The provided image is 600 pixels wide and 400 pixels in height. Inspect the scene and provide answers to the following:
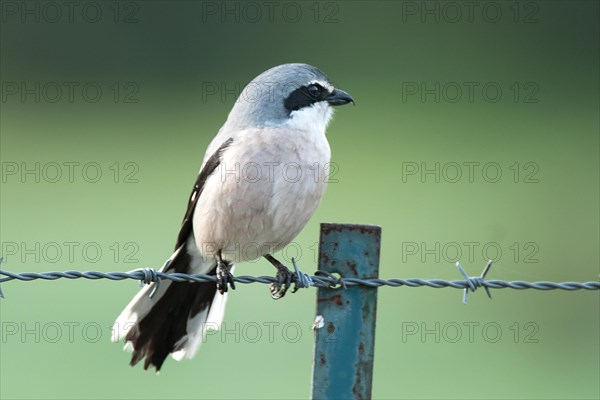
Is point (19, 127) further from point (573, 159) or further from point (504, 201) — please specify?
point (573, 159)

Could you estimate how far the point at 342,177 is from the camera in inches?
545

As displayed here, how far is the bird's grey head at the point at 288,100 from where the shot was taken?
554 centimetres

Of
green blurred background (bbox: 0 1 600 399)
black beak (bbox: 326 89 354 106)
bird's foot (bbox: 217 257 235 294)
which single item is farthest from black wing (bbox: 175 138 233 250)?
green blurred background (bbox: 0 1 600 399)

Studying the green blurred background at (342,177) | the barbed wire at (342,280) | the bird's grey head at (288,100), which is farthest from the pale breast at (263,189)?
the green blurred background at (342,177)

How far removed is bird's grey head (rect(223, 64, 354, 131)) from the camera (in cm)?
554

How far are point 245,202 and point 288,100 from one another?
0.72 meters

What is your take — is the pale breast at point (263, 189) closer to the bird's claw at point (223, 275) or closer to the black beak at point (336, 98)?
the bird's claw at point (223, 275)

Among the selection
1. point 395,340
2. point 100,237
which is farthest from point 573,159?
point 100,237

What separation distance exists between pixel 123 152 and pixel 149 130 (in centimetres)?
67

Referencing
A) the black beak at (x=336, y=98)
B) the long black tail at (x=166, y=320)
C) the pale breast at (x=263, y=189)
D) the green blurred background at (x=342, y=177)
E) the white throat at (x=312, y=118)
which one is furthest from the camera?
the green blurred background at (x=342, y=177)

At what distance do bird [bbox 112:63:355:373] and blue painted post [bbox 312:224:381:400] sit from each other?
1174 millimetres

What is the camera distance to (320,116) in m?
5.71

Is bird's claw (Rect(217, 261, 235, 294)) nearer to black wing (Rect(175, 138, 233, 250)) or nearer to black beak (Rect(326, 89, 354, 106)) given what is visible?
black wing (Rect(175, 138, 233, 250))

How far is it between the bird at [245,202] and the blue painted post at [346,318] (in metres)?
1.17
